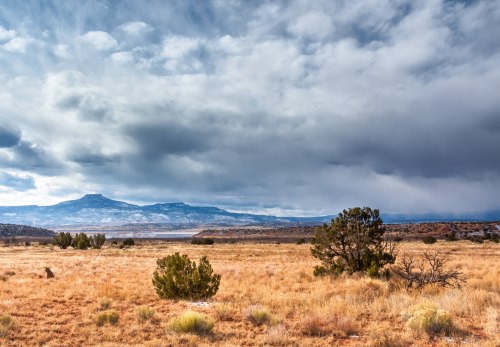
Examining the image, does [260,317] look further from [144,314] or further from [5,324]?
[5,324]

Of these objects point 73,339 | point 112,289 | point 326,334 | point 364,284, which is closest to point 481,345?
point 326,334

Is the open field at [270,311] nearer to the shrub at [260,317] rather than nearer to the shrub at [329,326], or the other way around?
the shrub at [329,326]

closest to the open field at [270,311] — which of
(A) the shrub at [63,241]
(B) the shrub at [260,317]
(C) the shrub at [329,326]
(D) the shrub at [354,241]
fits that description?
(C) the shrub at [329,326]

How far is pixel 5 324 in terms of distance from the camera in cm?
966

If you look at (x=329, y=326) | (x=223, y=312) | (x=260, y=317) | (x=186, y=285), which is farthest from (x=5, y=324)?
(x=329, y=326)

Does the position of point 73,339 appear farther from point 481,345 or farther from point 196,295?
point 481,345

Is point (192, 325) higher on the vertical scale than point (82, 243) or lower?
higher

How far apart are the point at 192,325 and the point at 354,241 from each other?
1363 cm

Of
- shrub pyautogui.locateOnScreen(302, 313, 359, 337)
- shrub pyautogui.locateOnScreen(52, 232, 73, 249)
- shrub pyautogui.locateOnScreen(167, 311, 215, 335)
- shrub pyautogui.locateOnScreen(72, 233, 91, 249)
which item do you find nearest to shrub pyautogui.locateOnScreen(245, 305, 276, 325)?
shrub pyautogui.locateOnScreen(302, 313, 359, 337)

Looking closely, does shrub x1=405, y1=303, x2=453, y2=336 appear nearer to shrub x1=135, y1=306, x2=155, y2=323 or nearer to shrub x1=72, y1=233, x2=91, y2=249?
shrub x1=135, y1=306, x2=155, y2=323

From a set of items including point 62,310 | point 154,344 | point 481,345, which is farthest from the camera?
point 62,310

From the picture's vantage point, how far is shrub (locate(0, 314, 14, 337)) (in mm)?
9113

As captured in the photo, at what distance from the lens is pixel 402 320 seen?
10.3 m

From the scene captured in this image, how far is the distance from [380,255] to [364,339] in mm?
11751
